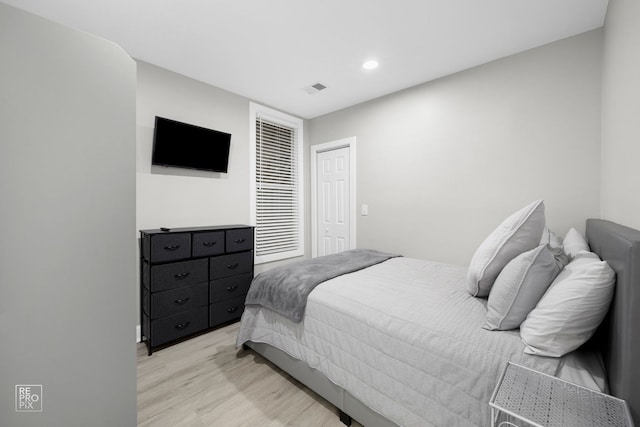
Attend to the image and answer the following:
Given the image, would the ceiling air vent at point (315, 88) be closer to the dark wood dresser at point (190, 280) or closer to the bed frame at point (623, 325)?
the dark wood dresser at point (190, 280)

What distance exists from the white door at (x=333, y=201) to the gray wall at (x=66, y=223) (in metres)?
2.97

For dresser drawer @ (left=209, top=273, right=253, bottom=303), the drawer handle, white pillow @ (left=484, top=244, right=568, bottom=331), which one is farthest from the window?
white pillow @ (left=484, top=244, right=568, bottom=331)

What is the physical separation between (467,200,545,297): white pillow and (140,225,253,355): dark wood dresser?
7.47ft

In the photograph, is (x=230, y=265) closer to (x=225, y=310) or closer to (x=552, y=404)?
(x=225, y=310)

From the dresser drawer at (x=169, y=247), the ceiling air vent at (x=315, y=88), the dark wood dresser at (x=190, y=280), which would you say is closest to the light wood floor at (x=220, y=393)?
the dark wood dresser at (x=190, y=280)

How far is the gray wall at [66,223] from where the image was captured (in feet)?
2.60

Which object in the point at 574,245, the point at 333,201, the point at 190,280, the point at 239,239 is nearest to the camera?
the point at 574,245

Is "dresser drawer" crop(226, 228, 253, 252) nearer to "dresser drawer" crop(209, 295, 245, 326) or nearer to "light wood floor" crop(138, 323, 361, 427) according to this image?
"dresser drawer" crop(209, 295, 245, 326)

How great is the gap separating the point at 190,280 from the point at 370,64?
2.73 meters

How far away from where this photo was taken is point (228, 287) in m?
2.78

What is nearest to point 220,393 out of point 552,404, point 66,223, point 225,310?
point 225,310

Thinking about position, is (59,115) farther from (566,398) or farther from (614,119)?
(614,119)

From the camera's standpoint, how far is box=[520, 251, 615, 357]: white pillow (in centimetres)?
92

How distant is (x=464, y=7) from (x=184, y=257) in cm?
301
